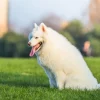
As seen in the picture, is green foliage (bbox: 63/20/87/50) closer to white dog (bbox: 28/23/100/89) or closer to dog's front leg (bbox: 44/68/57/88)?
dog's front leg (bbox: 44/68/57/88)

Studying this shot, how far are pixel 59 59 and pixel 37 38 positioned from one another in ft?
2.06

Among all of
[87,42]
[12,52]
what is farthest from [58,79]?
[87,42]

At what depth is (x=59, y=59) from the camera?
8117 millimetres

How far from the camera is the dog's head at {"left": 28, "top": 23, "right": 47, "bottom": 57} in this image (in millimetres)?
7980

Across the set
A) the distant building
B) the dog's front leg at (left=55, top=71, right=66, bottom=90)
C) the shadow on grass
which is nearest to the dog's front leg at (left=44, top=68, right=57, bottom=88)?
the dog's front leg at (left=55, top=71, right=66, bottom=90)

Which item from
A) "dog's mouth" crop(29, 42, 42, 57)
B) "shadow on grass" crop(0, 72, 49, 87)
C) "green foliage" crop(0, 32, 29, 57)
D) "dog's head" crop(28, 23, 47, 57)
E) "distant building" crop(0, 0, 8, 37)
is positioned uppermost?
"dog's head" crop(28, 23, 47, 57)

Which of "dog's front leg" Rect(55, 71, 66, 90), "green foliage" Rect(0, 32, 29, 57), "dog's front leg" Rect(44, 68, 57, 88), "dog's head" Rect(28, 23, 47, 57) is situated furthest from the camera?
"green foliage" Rect(0, 32, 29, 57)

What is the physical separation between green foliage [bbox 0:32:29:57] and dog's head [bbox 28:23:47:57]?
2253 centimetres

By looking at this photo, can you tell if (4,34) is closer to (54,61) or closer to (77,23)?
(77,23)

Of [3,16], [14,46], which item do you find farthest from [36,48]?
[3,16]

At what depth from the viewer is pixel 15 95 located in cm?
742

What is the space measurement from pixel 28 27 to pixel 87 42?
576 cm

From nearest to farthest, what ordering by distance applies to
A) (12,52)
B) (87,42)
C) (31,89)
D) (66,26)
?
1. (31,89)
2. (12,52)
3. (87,42)
4. (66,26)

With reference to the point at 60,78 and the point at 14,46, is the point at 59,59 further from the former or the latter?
the point at 14,46
